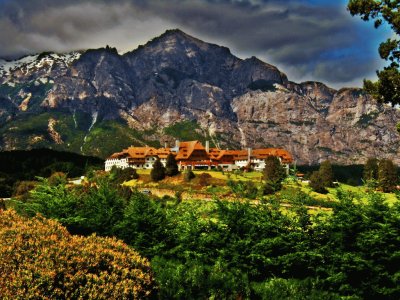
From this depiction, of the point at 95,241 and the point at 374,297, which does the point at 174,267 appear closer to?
the point at 95,241

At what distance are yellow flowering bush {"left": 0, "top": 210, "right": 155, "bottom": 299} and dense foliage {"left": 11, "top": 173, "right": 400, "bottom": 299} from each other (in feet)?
9.13

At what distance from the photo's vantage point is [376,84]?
24250mm

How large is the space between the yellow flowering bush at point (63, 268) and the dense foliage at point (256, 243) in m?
2.78

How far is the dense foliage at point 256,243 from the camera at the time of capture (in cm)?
1487

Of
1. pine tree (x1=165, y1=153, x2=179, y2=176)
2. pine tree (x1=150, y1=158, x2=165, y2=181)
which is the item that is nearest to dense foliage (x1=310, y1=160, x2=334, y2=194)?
pine tree (x1=165, y1=153, x2=179, y2=176)

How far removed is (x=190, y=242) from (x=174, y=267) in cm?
151

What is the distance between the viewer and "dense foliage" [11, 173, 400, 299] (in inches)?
585

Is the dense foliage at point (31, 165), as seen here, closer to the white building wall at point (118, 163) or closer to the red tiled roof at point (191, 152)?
the white building wall at point (118, 163)

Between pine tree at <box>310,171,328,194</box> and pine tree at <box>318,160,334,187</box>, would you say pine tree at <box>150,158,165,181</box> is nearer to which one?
pine tree at <box>310,171,328,194</box>

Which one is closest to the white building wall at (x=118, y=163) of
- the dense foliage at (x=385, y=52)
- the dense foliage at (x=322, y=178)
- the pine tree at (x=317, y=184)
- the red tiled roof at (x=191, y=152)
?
the red tiled roof at (x=191, y=152)

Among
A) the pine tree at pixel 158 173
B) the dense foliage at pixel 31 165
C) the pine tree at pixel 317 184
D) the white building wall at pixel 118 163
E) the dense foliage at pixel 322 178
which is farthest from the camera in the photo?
the white building wall at pixel 118 163

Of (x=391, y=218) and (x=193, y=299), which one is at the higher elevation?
(x=391, y=218)

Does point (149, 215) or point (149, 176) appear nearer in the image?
point (149, 215)

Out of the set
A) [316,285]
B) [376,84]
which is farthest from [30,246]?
[376,84]
